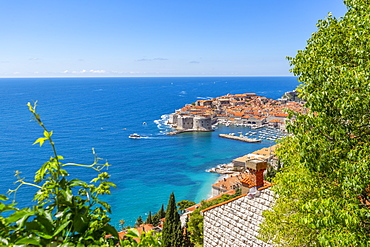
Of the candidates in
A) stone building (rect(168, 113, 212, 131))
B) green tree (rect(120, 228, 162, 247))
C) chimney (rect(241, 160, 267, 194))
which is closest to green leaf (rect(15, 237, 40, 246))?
green tree (rect(120, 228, 162, 247))

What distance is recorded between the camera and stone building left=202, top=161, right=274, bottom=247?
7.07 metres

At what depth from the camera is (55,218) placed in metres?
1.56

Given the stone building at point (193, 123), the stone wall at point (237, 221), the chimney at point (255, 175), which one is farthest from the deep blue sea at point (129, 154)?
the chimney at point (255, 175)

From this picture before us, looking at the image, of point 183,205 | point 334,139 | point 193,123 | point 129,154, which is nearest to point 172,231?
point 334,139

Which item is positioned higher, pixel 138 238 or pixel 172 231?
pixel 138 238

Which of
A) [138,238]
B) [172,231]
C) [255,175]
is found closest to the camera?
[138,238]

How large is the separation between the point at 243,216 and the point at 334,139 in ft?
12.0

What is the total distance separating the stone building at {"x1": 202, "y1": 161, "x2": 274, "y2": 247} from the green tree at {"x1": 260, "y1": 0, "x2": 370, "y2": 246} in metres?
1.19

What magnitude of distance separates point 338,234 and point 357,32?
→ 9.95 ft

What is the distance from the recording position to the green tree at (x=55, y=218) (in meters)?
1.38

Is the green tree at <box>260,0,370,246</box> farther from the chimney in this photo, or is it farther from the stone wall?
the chimney

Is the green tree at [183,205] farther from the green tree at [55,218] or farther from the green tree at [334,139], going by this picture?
the green tree at [55,218]

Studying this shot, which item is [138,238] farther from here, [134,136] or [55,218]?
[134,136]

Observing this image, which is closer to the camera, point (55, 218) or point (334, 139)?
point (55, 218)
